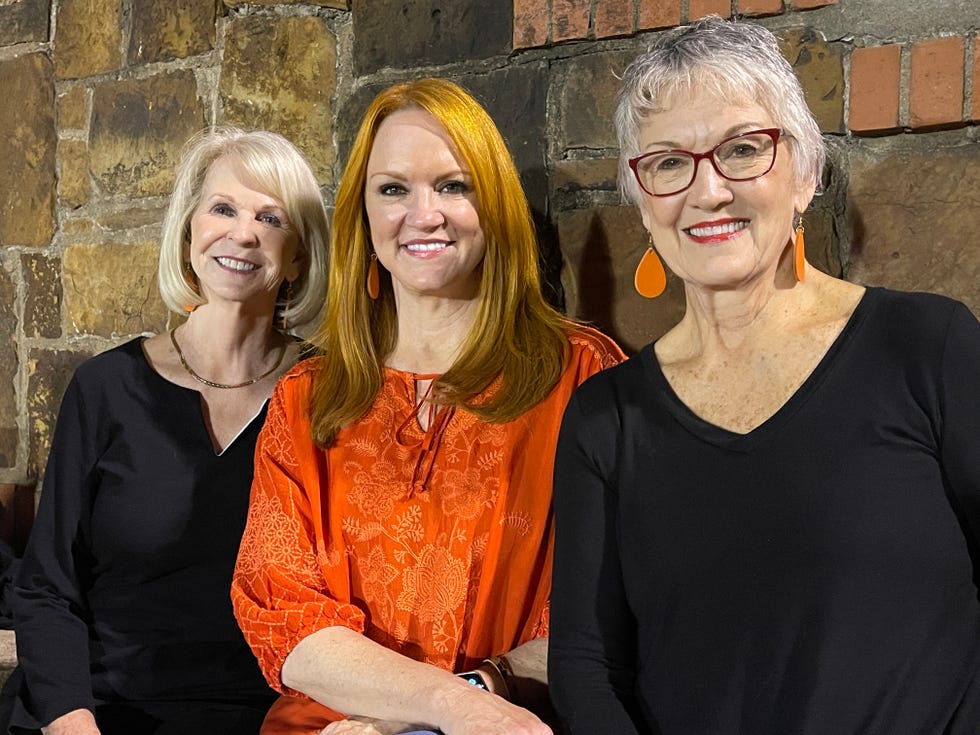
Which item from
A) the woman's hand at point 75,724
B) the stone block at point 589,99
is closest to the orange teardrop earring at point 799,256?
the stone block at point 589,99

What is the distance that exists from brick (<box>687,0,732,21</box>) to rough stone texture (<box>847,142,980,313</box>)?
1.04 ft

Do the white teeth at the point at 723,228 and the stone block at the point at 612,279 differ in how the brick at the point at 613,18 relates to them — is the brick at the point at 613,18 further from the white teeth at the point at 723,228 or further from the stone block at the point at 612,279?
the white teeth at the point at 723,228

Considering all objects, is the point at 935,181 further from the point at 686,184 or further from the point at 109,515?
the point at 109,515

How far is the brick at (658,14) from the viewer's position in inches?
72.3

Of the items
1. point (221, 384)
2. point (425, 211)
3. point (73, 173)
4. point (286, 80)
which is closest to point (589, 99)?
point (425, 211)

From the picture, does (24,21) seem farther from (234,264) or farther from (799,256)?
(799,256)

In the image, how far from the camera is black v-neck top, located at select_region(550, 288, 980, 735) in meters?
1.31

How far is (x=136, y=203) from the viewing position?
8.70 feet

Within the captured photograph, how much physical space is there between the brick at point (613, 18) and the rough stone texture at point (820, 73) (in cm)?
28

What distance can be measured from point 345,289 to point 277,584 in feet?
1.68

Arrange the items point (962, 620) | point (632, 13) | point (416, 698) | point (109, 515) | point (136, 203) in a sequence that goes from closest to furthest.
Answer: point (962, 620) < point (416, 698) < point (632, 13) < point (109, 515) < point (136, 203)

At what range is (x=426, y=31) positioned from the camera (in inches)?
84.3

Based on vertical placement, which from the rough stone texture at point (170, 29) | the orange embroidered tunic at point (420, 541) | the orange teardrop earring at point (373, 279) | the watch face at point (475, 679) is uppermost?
the rough stone texture at point (170, 29)

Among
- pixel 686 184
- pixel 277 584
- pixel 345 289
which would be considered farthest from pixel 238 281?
pixel 686 184
